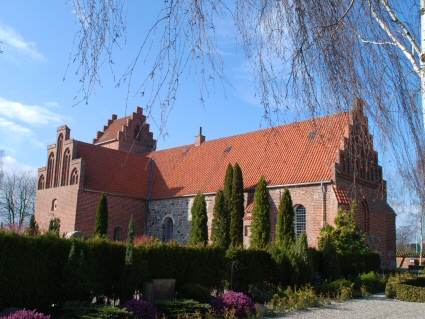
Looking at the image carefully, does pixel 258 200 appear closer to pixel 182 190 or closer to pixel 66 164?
pixel 182 190

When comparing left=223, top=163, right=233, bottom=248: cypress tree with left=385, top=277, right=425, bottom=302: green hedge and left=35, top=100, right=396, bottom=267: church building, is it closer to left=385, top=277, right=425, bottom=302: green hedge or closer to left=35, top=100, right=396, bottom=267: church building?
left=35, top=100, right=396, bottom=267: church building

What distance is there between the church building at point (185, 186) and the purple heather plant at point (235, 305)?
37.2 ft

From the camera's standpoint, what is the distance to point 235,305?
1070 centimetres

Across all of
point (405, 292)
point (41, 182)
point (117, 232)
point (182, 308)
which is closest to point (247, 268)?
point (182, 308)

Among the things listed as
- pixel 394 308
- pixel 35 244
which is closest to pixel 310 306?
pixel 394 308

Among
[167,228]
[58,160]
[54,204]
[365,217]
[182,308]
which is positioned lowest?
[182,308]

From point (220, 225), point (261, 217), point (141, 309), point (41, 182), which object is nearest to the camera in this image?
point (141, 309)

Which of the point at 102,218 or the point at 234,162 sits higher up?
the point at 234,162

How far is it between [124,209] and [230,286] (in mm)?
17058

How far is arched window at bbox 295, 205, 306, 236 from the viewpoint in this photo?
2336 centimetres

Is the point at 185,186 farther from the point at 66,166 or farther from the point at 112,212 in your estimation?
the point at 66,166

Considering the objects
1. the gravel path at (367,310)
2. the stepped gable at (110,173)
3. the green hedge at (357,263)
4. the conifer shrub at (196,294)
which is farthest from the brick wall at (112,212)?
the gravel path at (367,310)

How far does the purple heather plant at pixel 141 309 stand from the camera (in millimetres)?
9258

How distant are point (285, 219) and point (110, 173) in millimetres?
13579
